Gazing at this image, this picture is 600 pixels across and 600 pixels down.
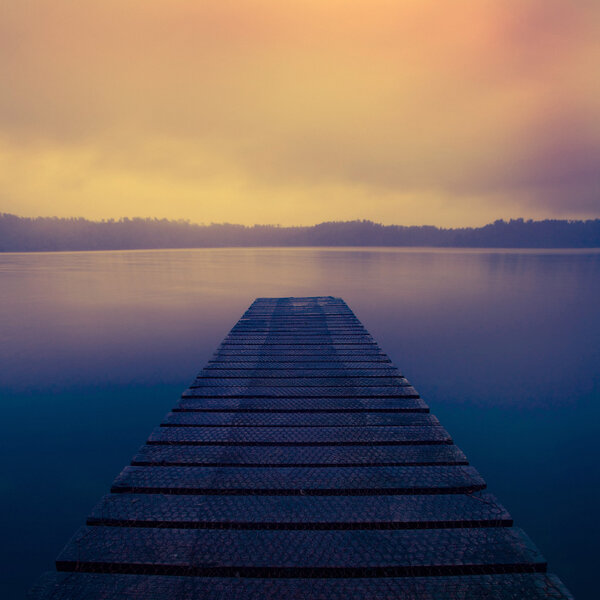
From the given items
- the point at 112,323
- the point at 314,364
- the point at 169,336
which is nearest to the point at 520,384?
the point at 314,364

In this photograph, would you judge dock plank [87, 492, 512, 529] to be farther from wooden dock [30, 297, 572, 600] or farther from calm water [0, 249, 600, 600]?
calm water [0, 249, 600, 600]

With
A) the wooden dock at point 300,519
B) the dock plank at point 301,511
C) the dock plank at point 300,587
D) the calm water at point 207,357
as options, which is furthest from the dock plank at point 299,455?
the calm water at point 207,357

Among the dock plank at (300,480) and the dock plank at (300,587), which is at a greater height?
the dock plank at (300,480)

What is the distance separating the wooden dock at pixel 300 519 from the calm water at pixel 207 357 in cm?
209

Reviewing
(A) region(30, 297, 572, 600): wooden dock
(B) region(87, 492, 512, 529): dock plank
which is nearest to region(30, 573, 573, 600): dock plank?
(A) region(30, 297, 572, 600): wooden dock

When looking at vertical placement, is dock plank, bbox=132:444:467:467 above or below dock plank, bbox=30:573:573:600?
above

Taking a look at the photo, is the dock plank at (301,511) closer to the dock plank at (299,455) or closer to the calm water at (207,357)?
the dock plank at (299,455)

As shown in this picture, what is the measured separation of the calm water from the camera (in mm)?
4359

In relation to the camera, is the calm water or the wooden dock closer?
the wooden dock

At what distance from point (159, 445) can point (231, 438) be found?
2.05 ft

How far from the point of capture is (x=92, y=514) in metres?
2.44

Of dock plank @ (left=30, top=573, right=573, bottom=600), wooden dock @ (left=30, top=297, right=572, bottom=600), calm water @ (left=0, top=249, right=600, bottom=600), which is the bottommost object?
calm water @ (left=0, top=249, right=600, bottom=600)

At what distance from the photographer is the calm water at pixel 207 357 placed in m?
4.36

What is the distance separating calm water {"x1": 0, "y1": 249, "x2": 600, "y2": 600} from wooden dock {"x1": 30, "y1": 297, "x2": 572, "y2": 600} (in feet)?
6.85
